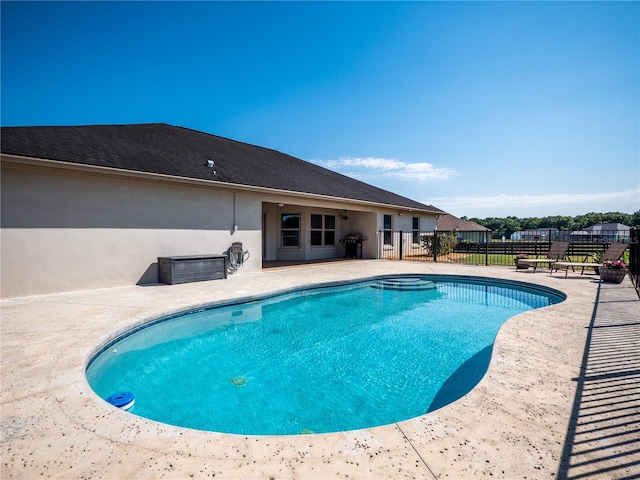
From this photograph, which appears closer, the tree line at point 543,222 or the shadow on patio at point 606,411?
the shadow on patio at point 606,411

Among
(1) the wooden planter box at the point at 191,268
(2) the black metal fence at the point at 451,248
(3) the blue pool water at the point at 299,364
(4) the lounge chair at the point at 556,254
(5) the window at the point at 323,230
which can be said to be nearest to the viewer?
(3) the blue pool water at the point at 299,364

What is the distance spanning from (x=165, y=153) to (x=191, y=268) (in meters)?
4.27

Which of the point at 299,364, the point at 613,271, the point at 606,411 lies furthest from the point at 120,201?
the point at 613,271

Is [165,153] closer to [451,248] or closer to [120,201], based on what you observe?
[120,201]

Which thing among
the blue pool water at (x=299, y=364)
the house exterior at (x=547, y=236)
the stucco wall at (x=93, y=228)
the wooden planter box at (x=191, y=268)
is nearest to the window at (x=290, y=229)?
the stucco wall at (x=93, y=228)

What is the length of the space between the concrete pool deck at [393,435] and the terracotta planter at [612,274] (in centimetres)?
647

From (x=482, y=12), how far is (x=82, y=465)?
1249cm

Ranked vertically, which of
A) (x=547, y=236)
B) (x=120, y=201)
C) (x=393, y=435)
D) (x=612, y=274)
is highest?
(x=120, y=201)

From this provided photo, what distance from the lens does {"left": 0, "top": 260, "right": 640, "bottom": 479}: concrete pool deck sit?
182 cm

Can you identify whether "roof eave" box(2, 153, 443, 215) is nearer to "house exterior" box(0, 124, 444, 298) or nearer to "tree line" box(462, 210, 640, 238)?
"house exterior" box(0, 124, 444, 298)

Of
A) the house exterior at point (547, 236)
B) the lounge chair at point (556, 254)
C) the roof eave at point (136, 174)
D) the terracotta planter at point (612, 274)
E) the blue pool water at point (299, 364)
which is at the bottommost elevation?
the blue pool water at point (299, 364)

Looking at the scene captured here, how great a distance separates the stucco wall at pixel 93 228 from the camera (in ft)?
22.1

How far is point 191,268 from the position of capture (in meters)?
8.97

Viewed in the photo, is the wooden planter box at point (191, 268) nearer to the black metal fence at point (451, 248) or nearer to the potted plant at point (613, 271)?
the black metal fence at point (451, 248)
